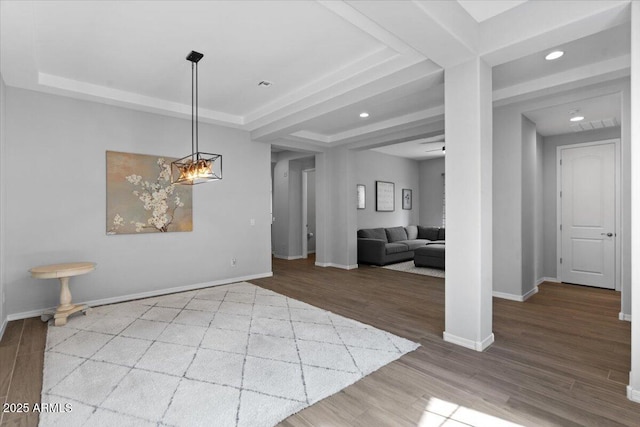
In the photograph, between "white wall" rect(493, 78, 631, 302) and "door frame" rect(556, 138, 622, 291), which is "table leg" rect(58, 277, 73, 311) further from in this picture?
"door frame" rect(556, 138, 622, 291)

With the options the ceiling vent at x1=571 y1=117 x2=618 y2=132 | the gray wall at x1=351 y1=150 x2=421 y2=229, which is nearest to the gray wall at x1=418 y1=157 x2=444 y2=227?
the gray wall at x1=351 y1=150 x2=421 y2=229

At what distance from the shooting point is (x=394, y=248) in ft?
23.6

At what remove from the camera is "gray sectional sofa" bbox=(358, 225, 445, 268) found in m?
7.00

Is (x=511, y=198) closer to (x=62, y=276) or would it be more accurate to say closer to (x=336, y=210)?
(x=336, y=210)

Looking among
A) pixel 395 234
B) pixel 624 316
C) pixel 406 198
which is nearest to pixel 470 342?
pixel 624 316

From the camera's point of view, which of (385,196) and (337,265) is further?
(385,196)

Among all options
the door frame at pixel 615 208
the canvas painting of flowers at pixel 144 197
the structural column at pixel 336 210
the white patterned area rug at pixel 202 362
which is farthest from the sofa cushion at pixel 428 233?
the canvas painting of flowers at pixel 144 197

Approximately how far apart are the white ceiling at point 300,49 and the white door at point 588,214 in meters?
1.46

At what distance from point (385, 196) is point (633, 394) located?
693 cm

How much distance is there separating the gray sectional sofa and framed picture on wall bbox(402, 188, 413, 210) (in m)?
0.88

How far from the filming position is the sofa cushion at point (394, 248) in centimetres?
704

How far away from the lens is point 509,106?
432 centimetres

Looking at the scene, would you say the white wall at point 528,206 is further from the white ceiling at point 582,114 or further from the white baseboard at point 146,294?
the white baseboard at point 146,294

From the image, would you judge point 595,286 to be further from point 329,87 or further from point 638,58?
point 329,87
